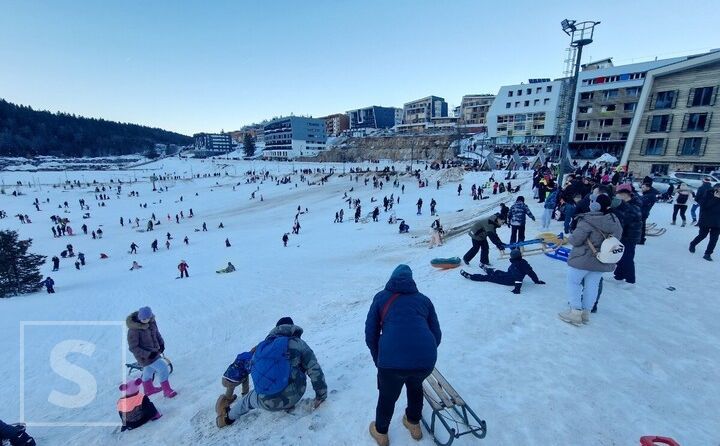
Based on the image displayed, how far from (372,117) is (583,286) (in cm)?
13932

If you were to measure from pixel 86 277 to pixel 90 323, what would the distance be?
11530 mm

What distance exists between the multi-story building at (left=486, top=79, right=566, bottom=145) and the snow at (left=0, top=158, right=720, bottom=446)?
48967mm

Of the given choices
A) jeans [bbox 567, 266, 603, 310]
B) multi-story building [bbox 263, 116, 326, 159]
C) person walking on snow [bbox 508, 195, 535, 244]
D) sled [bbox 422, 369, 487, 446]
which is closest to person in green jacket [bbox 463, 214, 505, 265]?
person walking on snow [bbox 508, 195, 535, 244]

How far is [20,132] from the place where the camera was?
479 feet

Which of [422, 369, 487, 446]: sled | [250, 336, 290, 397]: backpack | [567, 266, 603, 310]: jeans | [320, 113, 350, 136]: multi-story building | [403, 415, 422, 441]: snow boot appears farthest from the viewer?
[320, 113, 350, 136]: multi-story building

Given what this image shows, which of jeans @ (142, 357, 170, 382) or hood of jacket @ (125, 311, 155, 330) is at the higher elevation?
hood of jacket @ (125, 311, 155, 330)

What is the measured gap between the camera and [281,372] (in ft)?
11.9

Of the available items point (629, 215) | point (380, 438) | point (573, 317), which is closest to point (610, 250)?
point (573, 317)

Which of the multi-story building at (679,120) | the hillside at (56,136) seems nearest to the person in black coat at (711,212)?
the multi-story building at (679,120)

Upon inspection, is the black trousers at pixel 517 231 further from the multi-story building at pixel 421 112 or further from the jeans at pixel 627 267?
the multi-story building at pixel 421 112

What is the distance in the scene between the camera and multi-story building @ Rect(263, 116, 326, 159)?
4675 inches

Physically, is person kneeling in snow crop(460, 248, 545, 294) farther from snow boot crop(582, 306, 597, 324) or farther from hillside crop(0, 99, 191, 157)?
hillside crop(0, 99, 191, 157)

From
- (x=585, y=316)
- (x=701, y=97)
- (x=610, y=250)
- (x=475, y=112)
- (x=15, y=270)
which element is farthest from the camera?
(x=475, y=112)

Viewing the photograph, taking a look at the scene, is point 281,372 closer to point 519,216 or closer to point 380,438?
point 380,438
